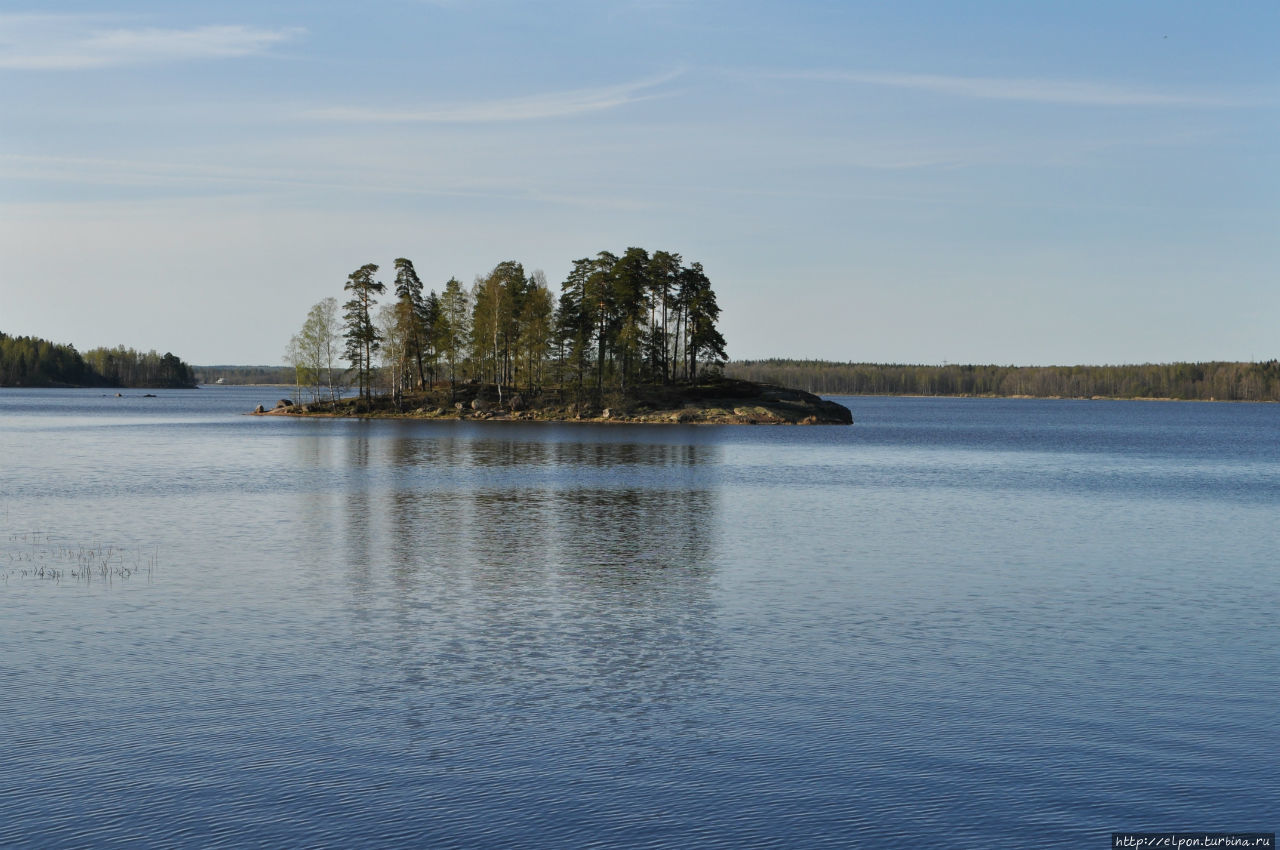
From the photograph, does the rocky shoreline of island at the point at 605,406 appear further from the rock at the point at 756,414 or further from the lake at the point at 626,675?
the lake at the point at 626,675

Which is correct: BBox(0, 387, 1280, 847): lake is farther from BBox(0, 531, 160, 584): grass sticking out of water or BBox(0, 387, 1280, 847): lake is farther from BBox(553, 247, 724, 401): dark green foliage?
BBox(553, 247, 724, 401): dark green foliage

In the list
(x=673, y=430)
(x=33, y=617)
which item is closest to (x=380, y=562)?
(x=33, y=617)

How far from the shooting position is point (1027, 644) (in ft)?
65.3

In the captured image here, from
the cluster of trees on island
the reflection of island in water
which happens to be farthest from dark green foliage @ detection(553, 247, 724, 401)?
the reflection of island in water

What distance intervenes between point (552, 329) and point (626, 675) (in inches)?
4245

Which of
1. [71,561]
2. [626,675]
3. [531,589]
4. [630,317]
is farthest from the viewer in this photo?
[630,317]

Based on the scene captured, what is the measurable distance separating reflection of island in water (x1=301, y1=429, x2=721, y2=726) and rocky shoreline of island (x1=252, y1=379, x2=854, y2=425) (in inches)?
2687

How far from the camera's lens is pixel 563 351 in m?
126

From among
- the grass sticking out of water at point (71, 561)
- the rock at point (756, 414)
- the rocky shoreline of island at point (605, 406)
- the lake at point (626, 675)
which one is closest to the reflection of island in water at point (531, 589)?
the lake at point (626, 675)

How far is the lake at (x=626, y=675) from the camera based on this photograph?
12.0 meters

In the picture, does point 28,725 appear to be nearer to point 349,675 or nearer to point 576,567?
point 349,675

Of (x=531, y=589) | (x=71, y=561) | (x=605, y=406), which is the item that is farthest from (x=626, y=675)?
(x=605, y=406)

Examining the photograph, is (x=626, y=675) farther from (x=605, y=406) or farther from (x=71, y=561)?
(x=605, y=406)

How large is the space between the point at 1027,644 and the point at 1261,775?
22.3 ft
